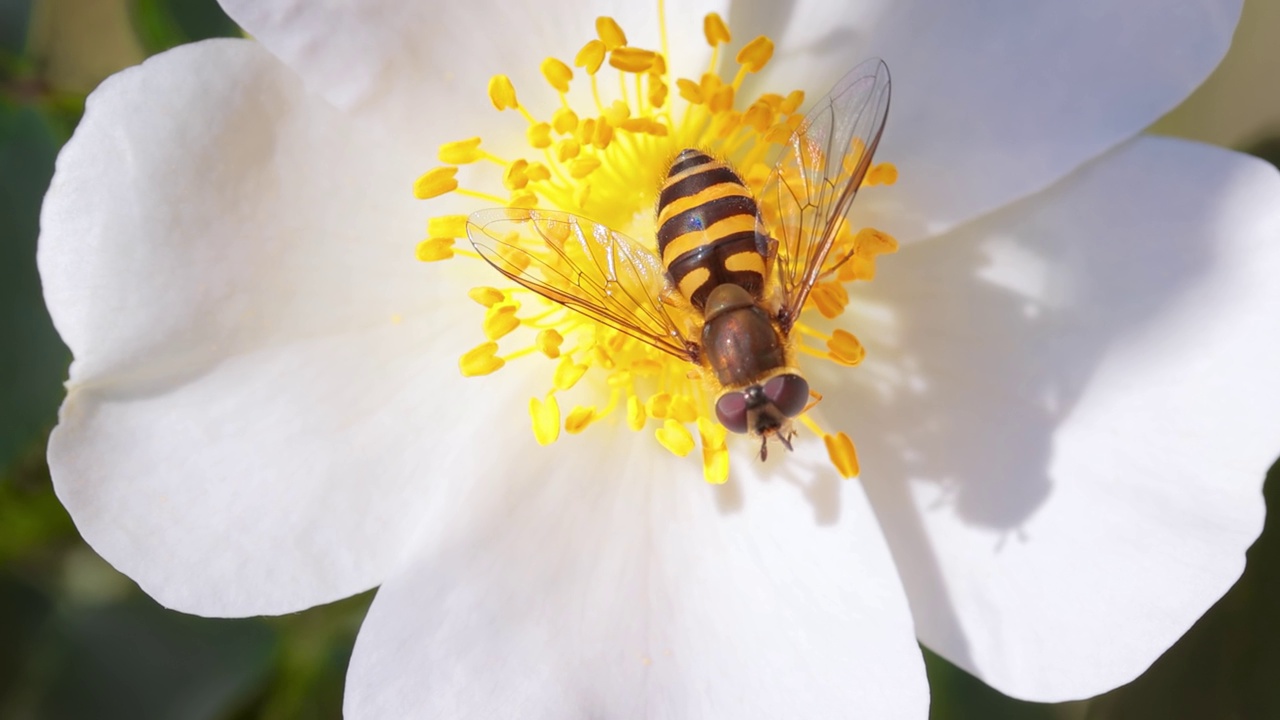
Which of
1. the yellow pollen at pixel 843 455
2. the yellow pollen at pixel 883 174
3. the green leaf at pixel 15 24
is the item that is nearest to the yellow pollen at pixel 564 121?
the yellow pollen at pixel 883 174

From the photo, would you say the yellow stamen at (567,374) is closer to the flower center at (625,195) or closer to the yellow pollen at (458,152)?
the flower center at (625,195)

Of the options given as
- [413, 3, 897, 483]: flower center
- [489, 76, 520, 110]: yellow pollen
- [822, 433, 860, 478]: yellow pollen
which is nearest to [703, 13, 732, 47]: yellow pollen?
[413, 3, 897, 483]: flower center

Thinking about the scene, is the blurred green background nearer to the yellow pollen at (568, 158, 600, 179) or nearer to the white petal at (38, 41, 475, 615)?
the white petal at (38, 41, 475, 615)

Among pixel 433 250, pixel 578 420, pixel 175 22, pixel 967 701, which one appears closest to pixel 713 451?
pixel 578 420

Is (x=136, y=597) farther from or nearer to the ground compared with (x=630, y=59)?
nearer to the ground

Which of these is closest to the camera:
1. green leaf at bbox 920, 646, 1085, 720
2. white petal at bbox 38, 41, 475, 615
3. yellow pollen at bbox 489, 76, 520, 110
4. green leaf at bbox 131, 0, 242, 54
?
white petal at bbox 38, 41, 475, 615

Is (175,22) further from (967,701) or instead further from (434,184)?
(967,701)

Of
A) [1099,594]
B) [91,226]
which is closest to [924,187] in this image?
[1099,594]
